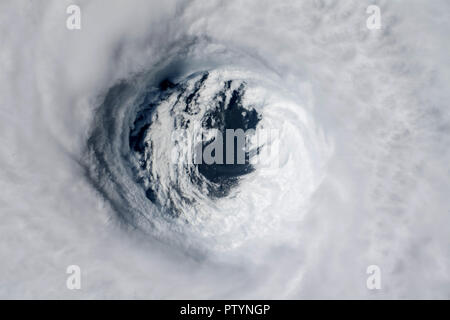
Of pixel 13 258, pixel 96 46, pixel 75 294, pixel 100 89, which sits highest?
pixel 96 46

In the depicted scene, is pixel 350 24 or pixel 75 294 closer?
pixel 75 294

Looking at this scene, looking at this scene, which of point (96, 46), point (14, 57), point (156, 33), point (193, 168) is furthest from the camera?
point (193, 168)

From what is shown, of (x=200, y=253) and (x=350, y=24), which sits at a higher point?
(x=350, y=24)

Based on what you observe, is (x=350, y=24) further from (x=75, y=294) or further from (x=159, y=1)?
(x=75, y=294)

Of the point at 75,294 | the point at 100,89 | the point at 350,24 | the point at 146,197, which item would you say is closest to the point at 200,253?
the point at 146,197

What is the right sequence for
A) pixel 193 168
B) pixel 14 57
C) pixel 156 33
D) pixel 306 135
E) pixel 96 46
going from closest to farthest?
pixel 14 57
pixel 96 46
pixel 156 33
pixel 306 135
pixel 193 168

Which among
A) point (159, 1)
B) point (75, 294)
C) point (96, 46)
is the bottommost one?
point (75, 294)

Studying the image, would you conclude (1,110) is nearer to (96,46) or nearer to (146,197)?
(96,46)

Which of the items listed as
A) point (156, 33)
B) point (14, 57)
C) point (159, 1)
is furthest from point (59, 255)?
point (159, 1)

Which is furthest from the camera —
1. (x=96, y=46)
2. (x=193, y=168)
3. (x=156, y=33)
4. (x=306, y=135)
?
(x=193, y=168)
